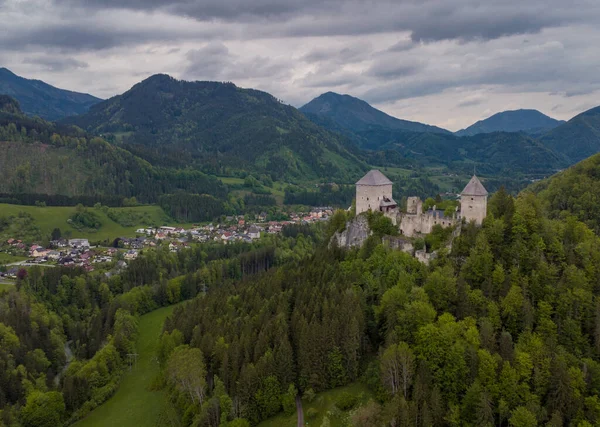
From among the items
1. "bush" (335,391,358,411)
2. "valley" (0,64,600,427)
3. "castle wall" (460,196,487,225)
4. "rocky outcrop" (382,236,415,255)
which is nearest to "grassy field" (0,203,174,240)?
"valley" (0,64,600,427)

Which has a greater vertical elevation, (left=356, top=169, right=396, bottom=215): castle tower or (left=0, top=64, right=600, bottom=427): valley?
(left=356, top=169, right=396, bottom=215): castle tower

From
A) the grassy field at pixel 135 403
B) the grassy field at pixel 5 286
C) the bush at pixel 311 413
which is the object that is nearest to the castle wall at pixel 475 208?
the bush at pixel 311 413

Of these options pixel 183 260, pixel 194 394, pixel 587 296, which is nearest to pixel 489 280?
pixel 587 296

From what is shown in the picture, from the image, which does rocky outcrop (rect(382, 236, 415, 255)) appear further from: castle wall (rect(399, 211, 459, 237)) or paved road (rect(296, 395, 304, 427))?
paved road (rect(296, 395, 304, 427))

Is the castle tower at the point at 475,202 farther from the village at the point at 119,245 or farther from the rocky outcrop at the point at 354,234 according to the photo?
the village at the point at 119,245

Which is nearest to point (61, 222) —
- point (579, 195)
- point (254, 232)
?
point (254, 232)

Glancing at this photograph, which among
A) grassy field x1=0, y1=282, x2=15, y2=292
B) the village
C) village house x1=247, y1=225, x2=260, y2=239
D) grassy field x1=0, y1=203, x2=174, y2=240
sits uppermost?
grassy field x1=0, y1=203, x2=174, y2=240

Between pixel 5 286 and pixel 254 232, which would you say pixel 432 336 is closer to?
pixel 5 286

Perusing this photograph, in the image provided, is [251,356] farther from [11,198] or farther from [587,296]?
[11,198]
